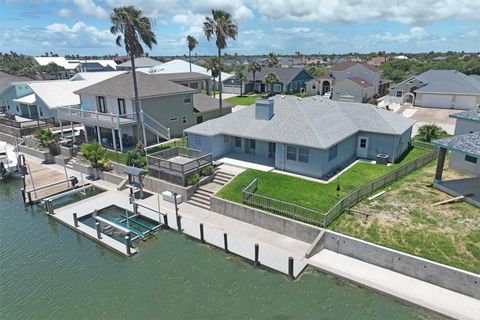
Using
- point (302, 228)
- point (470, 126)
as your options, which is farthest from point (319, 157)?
point (470, 126)

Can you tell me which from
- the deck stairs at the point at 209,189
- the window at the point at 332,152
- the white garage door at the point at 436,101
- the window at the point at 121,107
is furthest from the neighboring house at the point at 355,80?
the deck stairs at the point at 209,189

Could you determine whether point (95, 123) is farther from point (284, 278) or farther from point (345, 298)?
point (345, 298)

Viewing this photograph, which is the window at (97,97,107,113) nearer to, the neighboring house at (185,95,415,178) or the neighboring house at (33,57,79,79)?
the neighboring house at (185,95,415,178)

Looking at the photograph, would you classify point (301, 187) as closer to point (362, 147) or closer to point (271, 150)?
point (271, 150)

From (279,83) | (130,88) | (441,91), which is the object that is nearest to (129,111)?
(130,88)

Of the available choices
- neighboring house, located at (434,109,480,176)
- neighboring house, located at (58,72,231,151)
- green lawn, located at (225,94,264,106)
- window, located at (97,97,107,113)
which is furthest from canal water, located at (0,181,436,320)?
green lawn, located at (225,94,264,106)

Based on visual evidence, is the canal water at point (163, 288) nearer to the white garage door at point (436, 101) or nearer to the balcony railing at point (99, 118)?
the balcony railing at point (99, 118)
